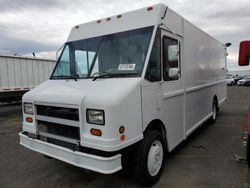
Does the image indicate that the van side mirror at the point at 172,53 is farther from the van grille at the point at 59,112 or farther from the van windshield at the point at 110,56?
the van grille at the point at 59,112

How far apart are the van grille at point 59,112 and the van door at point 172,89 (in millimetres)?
1532

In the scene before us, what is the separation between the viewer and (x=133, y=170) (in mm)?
3010

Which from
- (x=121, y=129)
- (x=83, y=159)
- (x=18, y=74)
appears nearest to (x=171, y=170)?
(x=121, y=129)

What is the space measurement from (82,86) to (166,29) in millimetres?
1759

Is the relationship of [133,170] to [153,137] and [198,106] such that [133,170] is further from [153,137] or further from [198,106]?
[198,106]

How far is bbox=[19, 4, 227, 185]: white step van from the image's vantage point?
102 inches

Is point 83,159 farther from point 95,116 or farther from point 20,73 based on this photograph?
point 20,73

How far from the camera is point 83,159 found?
2.62 metres

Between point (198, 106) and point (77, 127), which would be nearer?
point (77, 127)

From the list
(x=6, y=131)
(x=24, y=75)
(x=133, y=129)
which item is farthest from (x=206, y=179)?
(x=24, y=75)

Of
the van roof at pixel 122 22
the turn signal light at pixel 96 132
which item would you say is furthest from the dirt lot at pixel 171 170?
the van roof at pixel 122 22

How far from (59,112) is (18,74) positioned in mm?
9730

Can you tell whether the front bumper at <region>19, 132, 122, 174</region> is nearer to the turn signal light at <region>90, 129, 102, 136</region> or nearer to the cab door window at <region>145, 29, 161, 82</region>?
the turn signal light at <region>90, 129, 102, 136</region>

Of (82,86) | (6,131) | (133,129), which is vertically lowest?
(6,131)
